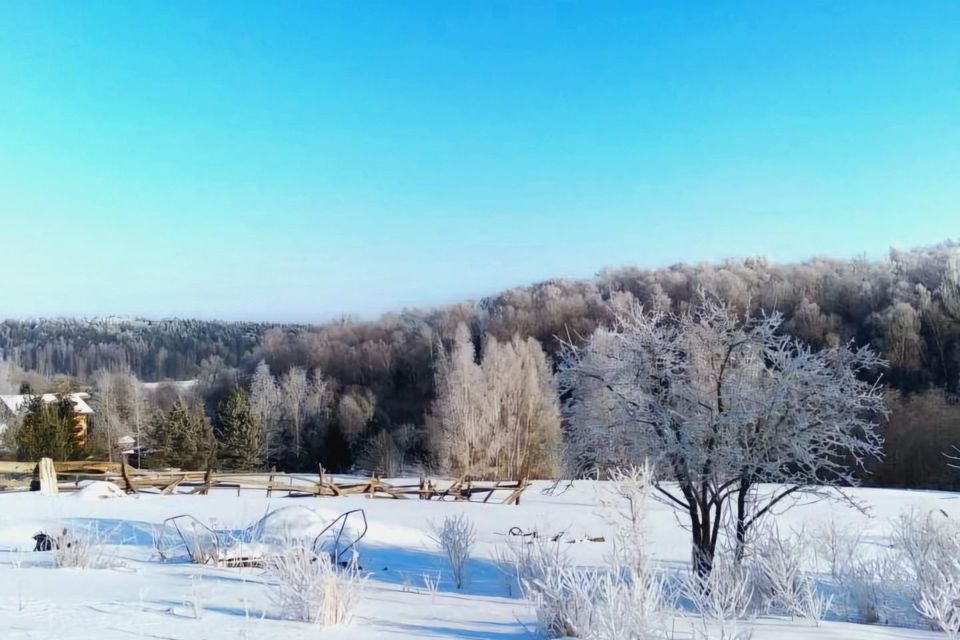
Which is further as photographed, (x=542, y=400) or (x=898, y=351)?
(x=898, y=351)

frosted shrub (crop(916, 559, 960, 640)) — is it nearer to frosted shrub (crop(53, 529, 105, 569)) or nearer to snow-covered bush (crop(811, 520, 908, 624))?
snow-covered bush (crop(811, 520, 908, 624))

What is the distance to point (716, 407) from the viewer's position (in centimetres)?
1041

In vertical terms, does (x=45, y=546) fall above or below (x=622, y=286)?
below

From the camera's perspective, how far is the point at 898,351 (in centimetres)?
4606

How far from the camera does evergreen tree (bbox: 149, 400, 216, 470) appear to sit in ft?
128

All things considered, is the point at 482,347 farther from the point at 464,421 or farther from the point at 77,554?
the point at 77,554

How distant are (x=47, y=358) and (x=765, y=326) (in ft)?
305

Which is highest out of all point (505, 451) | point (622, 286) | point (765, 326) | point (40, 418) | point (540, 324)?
point (622, 286)

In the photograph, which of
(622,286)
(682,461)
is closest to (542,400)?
(682,461)

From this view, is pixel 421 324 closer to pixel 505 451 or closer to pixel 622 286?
pixel 622 286

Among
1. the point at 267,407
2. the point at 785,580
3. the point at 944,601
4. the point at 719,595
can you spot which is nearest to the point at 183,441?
the point at 267,407

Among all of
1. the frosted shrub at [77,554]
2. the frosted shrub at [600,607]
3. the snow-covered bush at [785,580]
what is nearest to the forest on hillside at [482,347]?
the snow-covered bush at [785,580]

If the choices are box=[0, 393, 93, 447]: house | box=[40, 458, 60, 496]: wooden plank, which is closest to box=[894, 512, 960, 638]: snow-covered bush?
box=[40, 458, 60, 496]: wooden plank

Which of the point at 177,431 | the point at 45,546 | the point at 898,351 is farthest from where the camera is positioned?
the point at 898,351
